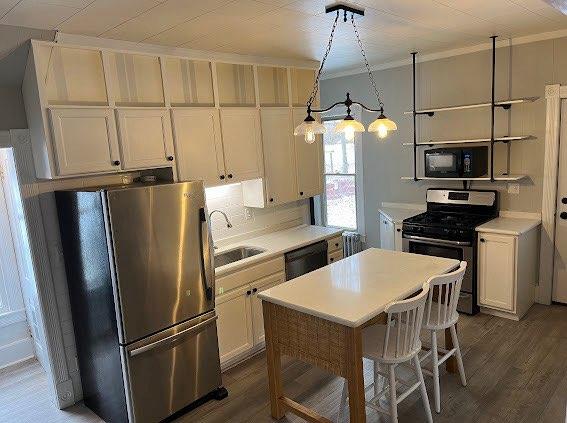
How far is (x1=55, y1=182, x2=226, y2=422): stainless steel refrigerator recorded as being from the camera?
8.29 feet

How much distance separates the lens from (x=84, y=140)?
2.75 m

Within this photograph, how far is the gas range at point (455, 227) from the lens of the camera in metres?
3.98

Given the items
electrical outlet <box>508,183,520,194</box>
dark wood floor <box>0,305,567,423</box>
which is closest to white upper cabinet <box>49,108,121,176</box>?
dark wood floor <box>0,305,567,423</box>

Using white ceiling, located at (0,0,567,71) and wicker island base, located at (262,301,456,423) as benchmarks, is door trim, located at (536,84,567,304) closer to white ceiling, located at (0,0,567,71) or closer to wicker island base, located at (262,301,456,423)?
white ceiling, located at (0,0,567,71)

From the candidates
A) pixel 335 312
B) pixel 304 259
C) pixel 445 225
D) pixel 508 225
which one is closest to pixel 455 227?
pixel 445 225

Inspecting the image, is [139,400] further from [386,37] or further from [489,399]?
[386,37]

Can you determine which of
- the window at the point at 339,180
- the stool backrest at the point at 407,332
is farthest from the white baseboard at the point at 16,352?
the window at the point at 339,180

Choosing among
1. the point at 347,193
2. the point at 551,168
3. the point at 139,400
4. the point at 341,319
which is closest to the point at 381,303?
the point at 341,319

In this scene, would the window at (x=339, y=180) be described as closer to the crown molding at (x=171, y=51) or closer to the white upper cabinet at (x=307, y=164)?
the white upper cabinet at (x=307, y=164)

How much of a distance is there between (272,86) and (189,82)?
894mm

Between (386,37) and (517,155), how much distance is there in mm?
1777

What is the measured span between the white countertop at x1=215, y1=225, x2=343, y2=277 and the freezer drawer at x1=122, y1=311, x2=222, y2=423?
1.71 ft

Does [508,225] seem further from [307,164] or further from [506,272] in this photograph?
[307,164]

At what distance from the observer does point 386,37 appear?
3.45 m
